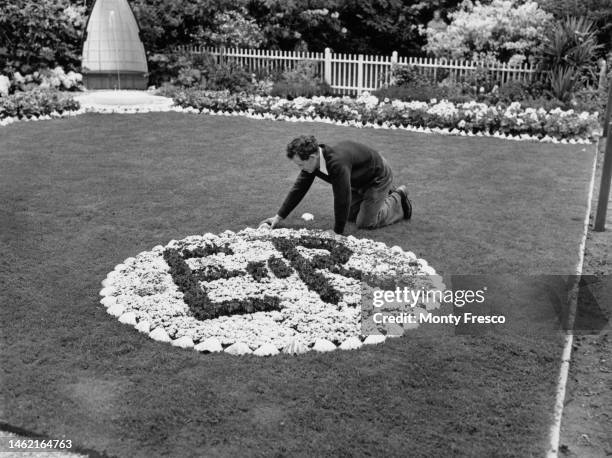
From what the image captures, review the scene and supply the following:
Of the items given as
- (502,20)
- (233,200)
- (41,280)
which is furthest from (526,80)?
(41,280)

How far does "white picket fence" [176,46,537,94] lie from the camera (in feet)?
51.1

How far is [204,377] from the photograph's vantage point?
423 cm

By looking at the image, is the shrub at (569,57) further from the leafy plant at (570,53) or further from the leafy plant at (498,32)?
the leafy plant at (498,32)

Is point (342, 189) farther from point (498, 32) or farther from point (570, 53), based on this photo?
point (498, 32)

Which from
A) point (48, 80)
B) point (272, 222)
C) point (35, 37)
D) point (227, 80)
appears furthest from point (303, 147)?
point (35, 37)

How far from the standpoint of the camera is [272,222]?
6.79 metres

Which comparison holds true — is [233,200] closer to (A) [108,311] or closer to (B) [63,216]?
(B) [63,216]

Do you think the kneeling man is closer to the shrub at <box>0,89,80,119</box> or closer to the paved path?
the shrub at <box>0,89,80,119</box>

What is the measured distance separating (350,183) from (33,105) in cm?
804

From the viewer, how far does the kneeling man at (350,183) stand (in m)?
6.09

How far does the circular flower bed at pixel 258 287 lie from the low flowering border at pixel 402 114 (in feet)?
20.9

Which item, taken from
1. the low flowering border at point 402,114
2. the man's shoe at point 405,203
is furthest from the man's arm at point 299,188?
the low flowering border at point 402,114

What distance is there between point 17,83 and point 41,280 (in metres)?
10.8

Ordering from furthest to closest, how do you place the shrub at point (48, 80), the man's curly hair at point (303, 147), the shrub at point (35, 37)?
the shrub at point (35, 37), the shrub at point (48, 80), the man's curly hair at point (303, 147)
